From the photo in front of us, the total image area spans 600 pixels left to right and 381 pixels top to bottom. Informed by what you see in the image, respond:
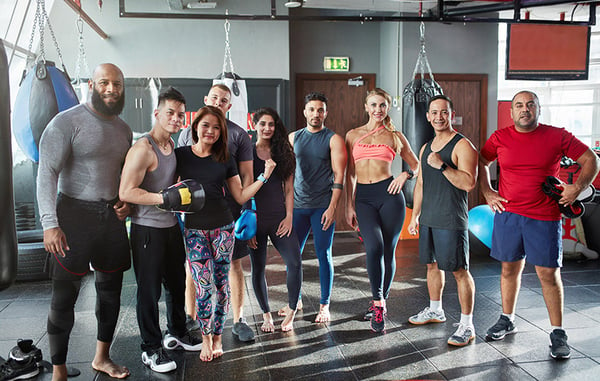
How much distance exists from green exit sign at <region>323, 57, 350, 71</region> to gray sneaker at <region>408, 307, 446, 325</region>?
4225 mm

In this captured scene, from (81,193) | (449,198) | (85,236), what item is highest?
(81,193)

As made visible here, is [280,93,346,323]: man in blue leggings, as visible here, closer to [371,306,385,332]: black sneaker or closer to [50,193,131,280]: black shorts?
[371,306,385,332]: black sneaker

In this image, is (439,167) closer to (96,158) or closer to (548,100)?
(96,158)

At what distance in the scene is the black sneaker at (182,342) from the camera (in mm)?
3102

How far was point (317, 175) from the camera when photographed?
3480mm

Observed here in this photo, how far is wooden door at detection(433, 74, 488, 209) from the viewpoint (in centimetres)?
661

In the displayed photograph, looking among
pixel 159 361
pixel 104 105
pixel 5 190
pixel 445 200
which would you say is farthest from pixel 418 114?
pixel 5 190

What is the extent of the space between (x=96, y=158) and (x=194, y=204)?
547mm

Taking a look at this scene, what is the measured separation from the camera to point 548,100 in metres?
9.65

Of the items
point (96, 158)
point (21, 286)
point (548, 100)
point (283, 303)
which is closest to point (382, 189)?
point (283, 303)

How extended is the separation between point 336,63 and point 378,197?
13.0 ft

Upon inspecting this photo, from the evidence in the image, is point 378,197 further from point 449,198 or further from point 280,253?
point 280,253

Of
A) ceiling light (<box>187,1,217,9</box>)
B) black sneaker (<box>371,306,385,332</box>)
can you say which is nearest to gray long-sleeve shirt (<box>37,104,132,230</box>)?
black sneaker (<box>371,306,385,332</box>)

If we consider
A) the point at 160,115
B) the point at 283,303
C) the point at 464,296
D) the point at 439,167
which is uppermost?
the point at 160,115
